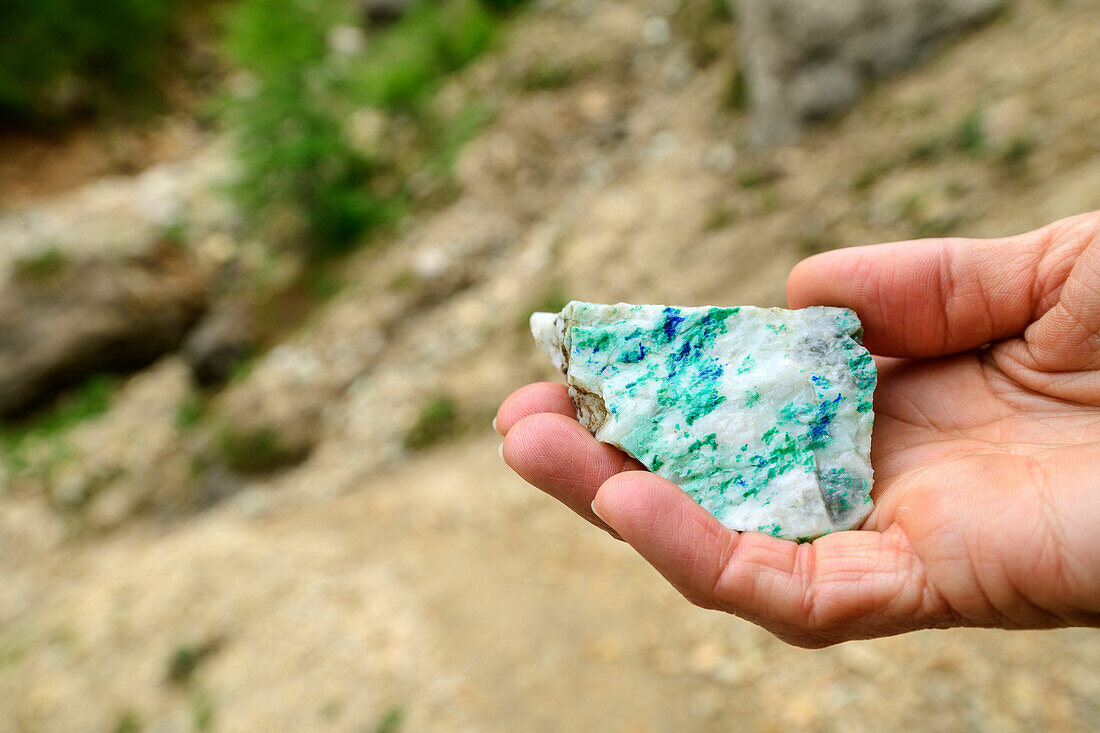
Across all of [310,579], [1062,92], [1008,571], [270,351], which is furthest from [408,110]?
[1008,571]

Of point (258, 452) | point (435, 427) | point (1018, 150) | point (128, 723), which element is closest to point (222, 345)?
point (258, 452)

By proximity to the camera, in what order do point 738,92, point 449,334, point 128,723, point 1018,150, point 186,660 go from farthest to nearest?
point 738,92, point 449,334, point 1018,150, point 186,660, point 128,723

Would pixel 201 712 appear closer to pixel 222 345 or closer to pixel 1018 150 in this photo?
pixel 222 345

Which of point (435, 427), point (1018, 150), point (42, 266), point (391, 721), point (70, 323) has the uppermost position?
point (42, 266)

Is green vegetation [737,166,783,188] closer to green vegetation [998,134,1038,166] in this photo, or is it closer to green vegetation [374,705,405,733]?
green vegetation [998,134,1038,166]

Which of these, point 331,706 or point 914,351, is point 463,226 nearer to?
point 331,706

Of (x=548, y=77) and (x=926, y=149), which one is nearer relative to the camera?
(x=926, y=149)

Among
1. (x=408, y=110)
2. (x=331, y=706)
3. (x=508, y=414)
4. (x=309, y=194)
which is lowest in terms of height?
(x=331, y=706)
